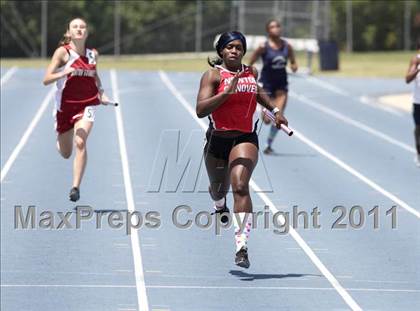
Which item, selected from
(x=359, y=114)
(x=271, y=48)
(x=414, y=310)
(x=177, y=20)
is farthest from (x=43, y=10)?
(x=414, y=310)

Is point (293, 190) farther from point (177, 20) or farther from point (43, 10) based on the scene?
point (177, 20)

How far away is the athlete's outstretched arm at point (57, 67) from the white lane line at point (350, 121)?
10.3 metres

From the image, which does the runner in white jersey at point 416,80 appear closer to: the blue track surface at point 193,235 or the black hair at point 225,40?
the blue track surface at point 193,235

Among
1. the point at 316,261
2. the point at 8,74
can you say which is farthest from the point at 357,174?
the point at 8,74

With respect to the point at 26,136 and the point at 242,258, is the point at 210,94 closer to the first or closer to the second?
the point at 242,258

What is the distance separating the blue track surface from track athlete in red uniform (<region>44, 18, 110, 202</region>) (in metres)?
0.93

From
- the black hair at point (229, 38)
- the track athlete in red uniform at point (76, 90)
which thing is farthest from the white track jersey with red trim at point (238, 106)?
the track athlete in red uniform at point (76, 90)

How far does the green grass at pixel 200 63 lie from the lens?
45.6 m

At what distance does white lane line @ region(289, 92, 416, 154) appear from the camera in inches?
963

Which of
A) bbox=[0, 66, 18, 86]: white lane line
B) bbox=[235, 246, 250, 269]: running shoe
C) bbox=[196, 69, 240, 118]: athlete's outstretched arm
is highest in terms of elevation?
bbox=[196, 69, 240, 118]: athlete's outstretched arm

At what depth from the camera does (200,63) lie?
1961 inches

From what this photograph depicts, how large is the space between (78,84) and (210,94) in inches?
158

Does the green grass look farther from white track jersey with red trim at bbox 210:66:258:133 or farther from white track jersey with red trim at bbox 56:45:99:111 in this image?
white track jersey with red trim at bbox 210:66:258:133

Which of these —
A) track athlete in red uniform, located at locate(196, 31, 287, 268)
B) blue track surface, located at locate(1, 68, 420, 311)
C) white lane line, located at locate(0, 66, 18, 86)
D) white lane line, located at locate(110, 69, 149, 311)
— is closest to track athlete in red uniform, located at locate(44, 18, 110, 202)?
blue track surface, located at locate(1, 68, 420, 311)
